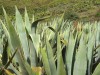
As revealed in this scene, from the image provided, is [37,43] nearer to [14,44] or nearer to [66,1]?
[14,44]

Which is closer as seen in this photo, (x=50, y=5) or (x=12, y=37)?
(x=12, y=37)

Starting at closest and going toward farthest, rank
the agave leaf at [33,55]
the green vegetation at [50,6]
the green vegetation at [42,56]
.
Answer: the green vegetation at [42,56] < the agave leaf at [33,55] < the green vegetation at [50,6]

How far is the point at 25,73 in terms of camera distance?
144cm

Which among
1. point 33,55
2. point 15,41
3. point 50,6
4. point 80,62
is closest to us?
point 80,62

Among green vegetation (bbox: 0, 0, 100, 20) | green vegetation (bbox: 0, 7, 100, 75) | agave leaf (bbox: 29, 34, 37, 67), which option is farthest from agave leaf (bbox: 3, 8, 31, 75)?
green vegetation (bbox: 0, 0, 100, 20)

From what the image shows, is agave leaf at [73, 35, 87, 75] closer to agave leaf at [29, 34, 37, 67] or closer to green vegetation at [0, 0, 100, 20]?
agave leaf at [29, 34, 37, 67]

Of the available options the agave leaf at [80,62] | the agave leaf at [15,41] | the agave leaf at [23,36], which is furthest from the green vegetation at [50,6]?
the agave leaf at [80,62]

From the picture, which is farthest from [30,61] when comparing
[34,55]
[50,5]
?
[50,5]

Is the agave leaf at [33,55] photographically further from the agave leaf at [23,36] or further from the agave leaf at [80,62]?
the agave leaf at [80,62]

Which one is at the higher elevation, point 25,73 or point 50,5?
point 25,73

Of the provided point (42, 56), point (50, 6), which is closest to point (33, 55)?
point (42, 56)

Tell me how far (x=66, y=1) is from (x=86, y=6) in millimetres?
3925

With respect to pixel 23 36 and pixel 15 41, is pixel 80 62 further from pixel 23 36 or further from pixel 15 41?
pixel 23 36

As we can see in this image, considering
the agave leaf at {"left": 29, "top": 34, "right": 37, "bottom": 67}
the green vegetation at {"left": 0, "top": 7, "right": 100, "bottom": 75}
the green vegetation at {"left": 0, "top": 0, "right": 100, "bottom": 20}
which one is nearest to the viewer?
the green vegetation at {"left": 0, "top": 7, "right": 100, "bottom": 75}
